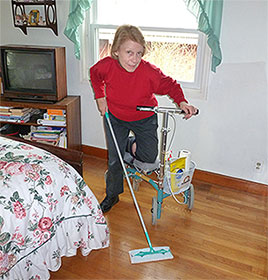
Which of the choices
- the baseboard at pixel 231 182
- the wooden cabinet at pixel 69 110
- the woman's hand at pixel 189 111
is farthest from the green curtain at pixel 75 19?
the baseboard at pixel 231 182

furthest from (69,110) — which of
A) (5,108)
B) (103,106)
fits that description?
(103,106)

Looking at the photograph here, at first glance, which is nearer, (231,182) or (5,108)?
(231,182)

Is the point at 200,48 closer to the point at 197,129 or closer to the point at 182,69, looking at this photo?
the point at 182,69

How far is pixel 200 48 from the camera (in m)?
2.52

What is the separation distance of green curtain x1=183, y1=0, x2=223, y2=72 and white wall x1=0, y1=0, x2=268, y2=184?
0.12 metres

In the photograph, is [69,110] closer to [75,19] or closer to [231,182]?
[75,19]

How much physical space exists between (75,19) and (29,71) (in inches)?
25.3

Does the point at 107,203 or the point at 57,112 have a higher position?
the point at 57,112

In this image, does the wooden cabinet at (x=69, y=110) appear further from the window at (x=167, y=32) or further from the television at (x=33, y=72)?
the window at (x=167, y=32)

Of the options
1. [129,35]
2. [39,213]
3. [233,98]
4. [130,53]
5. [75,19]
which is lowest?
[39,213]

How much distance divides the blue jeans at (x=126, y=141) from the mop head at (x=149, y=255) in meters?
0.55

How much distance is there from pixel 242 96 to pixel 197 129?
467 mm

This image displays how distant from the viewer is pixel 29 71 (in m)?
2.85

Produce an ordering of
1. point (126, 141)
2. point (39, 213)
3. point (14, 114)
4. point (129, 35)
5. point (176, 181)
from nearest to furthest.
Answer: point (39, 213)
point (129, 35)
point (176, 181)
point (126, 141)
point (14, 114)
